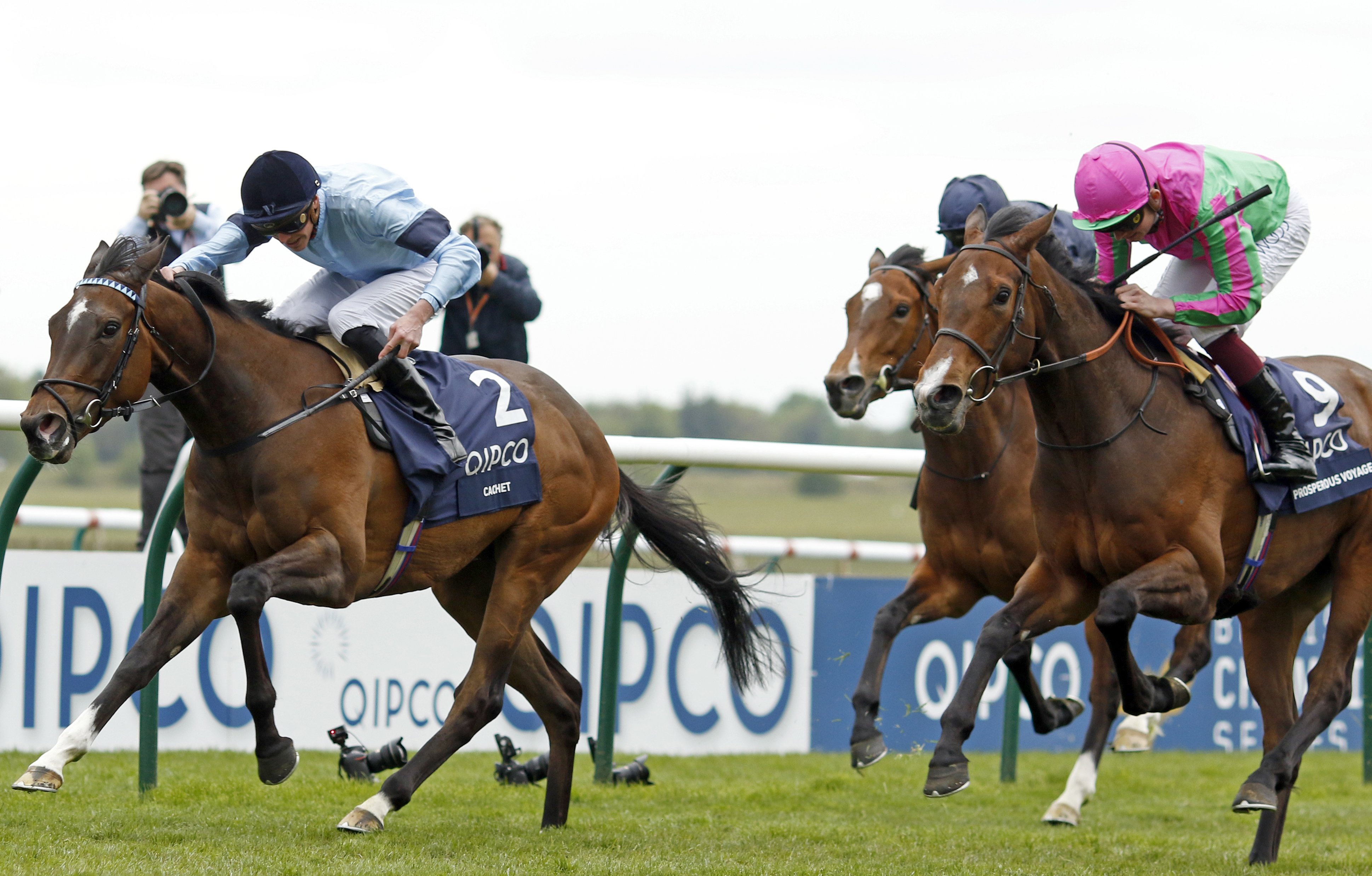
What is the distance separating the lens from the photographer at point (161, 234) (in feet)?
21.6

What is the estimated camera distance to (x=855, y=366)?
5504mm

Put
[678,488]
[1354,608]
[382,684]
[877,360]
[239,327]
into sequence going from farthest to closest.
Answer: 1. [382,684]
2. [678,488]
3. [877,360]
4. [1354,608]
5. [239,327]

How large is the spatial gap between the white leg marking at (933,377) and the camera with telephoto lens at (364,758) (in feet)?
7.76

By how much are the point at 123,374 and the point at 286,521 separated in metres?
0.59

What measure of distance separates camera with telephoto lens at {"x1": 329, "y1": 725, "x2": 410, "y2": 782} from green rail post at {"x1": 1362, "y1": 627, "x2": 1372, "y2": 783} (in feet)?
14.9

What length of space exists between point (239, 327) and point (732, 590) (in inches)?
82.1

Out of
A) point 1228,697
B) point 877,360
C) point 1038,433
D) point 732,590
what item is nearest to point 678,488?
point 732,590

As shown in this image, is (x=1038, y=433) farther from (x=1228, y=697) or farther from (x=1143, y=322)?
(x=1228, y=697)

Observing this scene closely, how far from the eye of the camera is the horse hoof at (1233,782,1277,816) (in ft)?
14.5

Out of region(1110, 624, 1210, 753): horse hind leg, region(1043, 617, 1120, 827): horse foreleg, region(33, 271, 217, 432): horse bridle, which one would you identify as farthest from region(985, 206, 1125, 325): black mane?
region(33, 271, 217, 432): horse bridle

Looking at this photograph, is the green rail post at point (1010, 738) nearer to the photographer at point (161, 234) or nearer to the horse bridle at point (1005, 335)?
the horse bridle at point (1005, 335)

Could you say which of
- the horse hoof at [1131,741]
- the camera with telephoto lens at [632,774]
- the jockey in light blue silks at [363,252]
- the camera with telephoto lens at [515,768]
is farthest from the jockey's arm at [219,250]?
the horse hoof at [1131,741]

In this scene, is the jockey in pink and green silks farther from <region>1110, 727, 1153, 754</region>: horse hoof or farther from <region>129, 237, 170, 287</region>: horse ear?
<region>129, 237, 170, 287</region>: horse ear

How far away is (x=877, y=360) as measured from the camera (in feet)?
18.2
